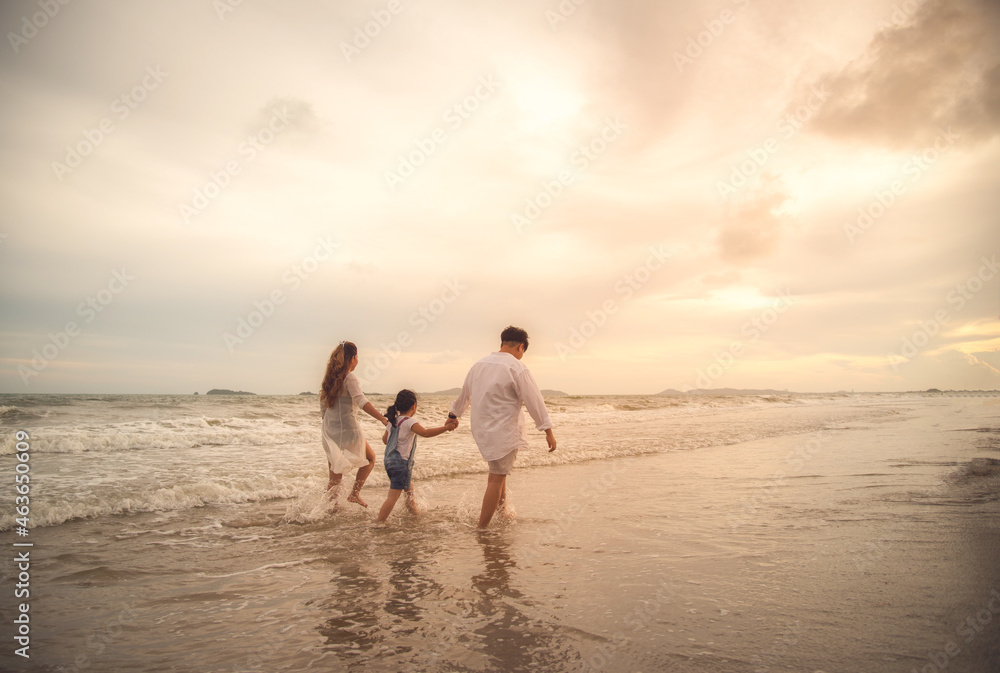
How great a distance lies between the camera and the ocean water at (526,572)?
2926 millimetres

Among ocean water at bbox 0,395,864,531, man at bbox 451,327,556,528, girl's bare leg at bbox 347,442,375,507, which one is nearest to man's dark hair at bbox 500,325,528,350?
man at bbox 451,327,556,528

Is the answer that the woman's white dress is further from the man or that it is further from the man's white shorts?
the man's white shorts

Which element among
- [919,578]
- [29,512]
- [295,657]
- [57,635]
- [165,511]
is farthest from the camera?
[165,511]

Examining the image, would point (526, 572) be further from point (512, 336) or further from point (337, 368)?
point (337, 368)

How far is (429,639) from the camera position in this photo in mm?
3125

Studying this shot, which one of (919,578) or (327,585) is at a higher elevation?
(919,578)

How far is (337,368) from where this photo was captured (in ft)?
21.7

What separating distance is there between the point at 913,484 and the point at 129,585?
9.07m

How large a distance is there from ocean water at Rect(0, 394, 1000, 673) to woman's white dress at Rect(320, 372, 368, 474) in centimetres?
64

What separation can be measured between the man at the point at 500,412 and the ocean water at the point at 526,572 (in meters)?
0.69

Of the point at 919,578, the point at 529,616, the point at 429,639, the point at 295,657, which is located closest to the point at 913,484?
the point at 919,578

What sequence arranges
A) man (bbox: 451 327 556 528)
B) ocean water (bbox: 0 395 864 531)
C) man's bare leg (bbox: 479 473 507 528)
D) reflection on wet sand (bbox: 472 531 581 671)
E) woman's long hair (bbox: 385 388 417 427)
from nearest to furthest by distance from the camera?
reflection on wet sand (bbox: 472 531 581 671) < man (bbox: 451 327 556 528) < man's bare leg (bbox: 479 473 507 528) < woman's long hair (bbox: 385 388 417 427) < ocean water (bbox: 0 395 864 531)

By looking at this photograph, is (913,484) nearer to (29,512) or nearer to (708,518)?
(708,518)

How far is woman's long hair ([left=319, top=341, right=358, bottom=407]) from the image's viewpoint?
21.7ft
